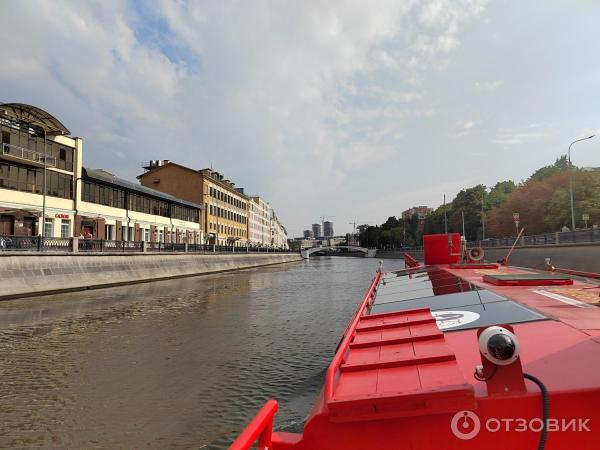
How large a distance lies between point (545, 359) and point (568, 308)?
98.0 inches

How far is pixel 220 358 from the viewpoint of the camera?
1050 centimetres

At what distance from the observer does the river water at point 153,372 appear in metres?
6.29

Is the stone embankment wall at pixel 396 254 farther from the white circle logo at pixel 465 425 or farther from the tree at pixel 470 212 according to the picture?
the white circle logo at pixel 465 425

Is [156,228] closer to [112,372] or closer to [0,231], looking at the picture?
[0,231]

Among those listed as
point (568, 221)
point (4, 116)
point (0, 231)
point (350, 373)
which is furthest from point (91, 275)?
point (568, 221)

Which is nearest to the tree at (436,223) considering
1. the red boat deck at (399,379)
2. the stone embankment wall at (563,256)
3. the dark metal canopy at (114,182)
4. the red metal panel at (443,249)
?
the stone embankment wall at (563,256)

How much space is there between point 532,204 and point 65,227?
63.5 meters

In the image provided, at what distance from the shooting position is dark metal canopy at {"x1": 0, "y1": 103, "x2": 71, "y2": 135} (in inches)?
1414

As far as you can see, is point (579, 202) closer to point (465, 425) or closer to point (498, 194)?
point (498, 194)

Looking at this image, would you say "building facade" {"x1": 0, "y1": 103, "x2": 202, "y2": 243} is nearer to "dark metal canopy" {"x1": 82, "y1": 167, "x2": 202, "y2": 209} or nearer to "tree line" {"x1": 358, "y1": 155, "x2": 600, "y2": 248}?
"dark metal canopy" {"x1": 82, "y1": 167, "x2": 202, "y2": 209}

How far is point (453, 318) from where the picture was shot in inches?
235

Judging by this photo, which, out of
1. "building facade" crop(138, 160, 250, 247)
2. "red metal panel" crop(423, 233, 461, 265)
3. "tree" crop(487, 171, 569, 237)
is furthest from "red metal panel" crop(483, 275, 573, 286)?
"building facade" crop(138, 160, 250, 247)

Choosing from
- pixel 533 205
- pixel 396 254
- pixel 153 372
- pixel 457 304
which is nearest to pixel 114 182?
pixel 153 372

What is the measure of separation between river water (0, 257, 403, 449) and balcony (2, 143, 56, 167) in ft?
73.0
